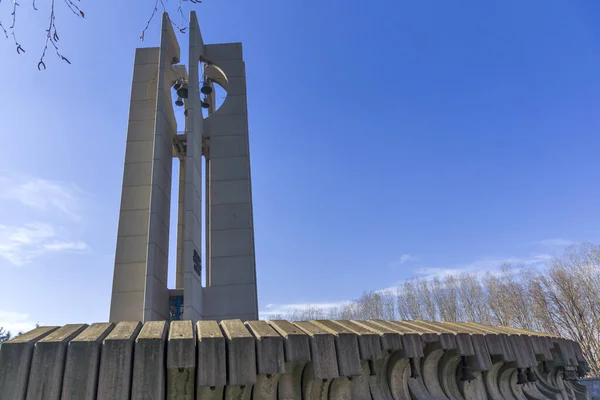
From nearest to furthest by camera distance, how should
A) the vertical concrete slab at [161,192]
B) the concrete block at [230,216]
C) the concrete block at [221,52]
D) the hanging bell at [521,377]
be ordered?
the hanging bell at [521,377], the vertical concrete slab at [161,192], the concrete block at [230,216], the concrete block at [221,52]

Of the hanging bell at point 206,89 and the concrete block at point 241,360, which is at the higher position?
the hanging bell at point 206,89

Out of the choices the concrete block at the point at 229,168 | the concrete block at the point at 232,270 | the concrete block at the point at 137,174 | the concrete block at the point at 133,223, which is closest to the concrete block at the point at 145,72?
the concrete block at the point at 137,174

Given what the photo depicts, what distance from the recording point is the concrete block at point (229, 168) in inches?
469

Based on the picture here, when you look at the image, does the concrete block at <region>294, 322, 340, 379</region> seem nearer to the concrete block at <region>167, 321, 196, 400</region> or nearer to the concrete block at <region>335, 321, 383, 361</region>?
the concrete block at <region>335, 321, 383, 361</region>

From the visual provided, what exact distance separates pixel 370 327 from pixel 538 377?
231cm

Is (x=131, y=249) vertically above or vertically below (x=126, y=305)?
above

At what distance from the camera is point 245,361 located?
195 cm

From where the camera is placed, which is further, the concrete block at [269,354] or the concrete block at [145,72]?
the concrete block at [145,72]

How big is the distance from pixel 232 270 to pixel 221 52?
26.4 ft

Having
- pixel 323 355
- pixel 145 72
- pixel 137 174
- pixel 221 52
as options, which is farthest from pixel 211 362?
pixel 145 72

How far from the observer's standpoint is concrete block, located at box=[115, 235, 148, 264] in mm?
10664

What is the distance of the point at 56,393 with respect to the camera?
1810 millimetres

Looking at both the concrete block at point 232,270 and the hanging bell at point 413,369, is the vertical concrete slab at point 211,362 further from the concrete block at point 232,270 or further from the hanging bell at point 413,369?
the concrete block at point 232,270

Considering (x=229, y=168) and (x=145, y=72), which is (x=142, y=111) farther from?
(x=229, y=168)
